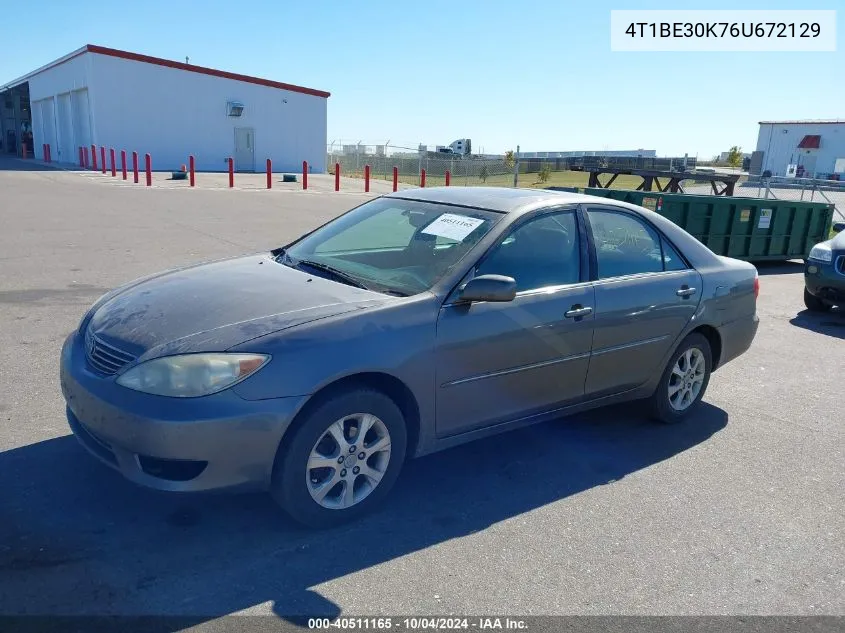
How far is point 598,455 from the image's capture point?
4.41 meters

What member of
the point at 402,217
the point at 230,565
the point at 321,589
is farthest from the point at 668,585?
the point at 402,217

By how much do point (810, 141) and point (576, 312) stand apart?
64768mm

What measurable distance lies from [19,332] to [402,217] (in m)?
3.73

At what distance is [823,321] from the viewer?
8742mm

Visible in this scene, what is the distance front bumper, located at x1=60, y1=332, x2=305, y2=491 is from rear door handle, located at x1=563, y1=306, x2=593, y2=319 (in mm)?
1721

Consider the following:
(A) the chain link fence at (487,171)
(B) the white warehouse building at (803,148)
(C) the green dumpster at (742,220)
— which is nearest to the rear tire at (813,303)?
(C) the green dumpster at (742,220)

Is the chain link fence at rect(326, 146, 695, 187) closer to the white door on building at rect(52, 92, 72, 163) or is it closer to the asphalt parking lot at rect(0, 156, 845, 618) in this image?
the white door on building at rect(52, 92, 72, 163)

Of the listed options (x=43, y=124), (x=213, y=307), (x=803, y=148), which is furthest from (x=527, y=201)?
(x=803, y=148)

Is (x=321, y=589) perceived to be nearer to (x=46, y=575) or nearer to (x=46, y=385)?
(x=46, y=575)

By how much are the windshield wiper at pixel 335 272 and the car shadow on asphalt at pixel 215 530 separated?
3.73ft

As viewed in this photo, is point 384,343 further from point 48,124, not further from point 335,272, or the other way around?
point 48,124

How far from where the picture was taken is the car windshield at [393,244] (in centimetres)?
381

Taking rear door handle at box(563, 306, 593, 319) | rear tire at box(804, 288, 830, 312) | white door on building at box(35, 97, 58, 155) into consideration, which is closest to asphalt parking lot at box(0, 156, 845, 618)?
rear door handle at box(563, 306, 593, 319)

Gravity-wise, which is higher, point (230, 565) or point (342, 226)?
point (342, 226)
